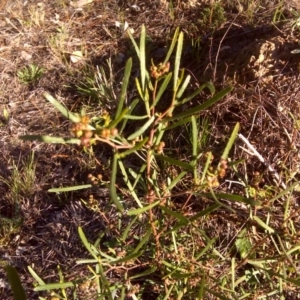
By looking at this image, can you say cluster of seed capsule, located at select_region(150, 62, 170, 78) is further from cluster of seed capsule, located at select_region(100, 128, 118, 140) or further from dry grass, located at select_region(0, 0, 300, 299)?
dry grass, located at select_region(0, 0, 300, 299)

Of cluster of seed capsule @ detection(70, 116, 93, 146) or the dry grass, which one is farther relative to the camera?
the dry grass

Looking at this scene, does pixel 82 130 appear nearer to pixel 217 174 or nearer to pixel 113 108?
pixel 217 174

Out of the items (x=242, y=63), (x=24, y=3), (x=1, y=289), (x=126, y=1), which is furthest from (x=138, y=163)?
(x=24, y=3)

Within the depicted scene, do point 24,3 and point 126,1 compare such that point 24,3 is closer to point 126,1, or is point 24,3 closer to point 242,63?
point 126,1

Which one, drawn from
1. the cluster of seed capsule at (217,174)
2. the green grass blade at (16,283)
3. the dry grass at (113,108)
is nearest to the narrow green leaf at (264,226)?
the dry grass at (113,108)

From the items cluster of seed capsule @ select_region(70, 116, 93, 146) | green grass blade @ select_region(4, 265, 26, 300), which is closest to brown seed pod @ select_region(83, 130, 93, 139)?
cluster of seed capsule @ select_region(70, 116, 93, 146)

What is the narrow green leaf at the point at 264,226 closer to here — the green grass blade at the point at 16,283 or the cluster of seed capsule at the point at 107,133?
the cluster of seed capsule at the point at 107,133

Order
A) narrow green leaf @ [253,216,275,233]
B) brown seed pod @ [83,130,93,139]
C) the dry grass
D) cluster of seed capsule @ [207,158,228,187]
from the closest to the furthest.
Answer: brown seed pod @ [83,130,93,139], cluster of seed capsule @ [207,158,228,187], narrow green leaf @ [253,216,275,233], the dry grass

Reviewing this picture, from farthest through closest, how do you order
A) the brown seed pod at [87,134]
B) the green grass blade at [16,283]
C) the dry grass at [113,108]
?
the dry grass at [113,108] < the brown seed pod at [87,134] < the green grass blade at [16,283]
